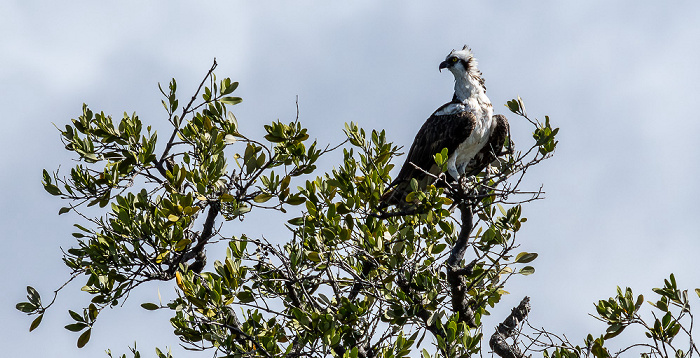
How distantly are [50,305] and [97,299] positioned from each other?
398 millimetres

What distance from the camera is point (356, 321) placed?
506 cm

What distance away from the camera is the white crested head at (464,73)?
7.76 meters

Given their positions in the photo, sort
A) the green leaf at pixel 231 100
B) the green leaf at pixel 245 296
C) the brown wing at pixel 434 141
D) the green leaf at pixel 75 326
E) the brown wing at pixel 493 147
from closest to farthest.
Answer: the green leaf at pixel 245 296 < the green leaf at pixel 75 326 < the green leaf at pixel 231 100 < the brown wing at pixel 434 141 < the brown wing at pixel 493 147

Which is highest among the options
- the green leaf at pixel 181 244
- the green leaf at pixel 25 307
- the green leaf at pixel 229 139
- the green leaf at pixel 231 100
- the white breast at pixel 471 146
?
the white breast at pixel 471 146

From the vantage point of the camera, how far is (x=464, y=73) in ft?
26.0

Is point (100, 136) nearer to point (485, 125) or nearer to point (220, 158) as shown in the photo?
point (220, 158)

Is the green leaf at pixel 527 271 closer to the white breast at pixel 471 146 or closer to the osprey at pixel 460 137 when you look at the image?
the osprey at pixel 460 137

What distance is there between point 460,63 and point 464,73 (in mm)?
190

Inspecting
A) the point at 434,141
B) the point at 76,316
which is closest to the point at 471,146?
the point at 434,141

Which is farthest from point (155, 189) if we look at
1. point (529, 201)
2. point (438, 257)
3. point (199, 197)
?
point (529, 201)

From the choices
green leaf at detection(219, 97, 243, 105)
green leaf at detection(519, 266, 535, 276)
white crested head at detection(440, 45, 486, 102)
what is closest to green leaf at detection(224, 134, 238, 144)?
green leaf at detection(219, 97, 243, 105)

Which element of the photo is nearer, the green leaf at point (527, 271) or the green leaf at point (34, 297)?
the green leaf at point (34, 297)

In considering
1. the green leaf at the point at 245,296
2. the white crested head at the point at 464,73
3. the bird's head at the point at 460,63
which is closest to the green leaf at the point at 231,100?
the green leaf at the point at 245,296

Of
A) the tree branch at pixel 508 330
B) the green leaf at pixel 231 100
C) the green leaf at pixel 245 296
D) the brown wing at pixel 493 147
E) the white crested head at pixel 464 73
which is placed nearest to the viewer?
the green leaf at pixel 245 296
